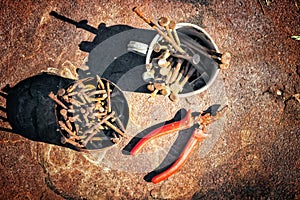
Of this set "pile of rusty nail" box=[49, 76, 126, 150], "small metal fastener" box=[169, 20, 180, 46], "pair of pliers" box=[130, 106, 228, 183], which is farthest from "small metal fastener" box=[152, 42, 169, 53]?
"pair of pliers" box=[130, 106, 228, 183]

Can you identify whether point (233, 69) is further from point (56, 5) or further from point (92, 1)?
point (56, 5)

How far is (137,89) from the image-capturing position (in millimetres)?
2764

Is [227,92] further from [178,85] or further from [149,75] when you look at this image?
[149,75]

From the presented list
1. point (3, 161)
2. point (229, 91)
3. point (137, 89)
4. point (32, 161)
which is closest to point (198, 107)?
point (229, 91)

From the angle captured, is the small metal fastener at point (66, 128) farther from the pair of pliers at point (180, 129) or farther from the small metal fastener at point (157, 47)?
the small metal fastener at point (157, 47)

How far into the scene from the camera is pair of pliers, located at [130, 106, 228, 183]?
8.60 ft

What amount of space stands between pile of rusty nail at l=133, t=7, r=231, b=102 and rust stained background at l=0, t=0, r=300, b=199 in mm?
351

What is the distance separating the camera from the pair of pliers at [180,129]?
2621 millimetres

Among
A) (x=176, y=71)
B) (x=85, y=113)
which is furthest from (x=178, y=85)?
(x=85, y=113)

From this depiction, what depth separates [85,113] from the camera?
2455 mm

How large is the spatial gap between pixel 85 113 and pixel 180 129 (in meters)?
0.63

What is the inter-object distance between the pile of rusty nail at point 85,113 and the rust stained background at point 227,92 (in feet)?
0.90

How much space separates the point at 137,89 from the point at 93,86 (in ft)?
1.13

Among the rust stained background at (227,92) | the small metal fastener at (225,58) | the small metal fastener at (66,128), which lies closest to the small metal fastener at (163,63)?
the small metal fastener at (225,58)
